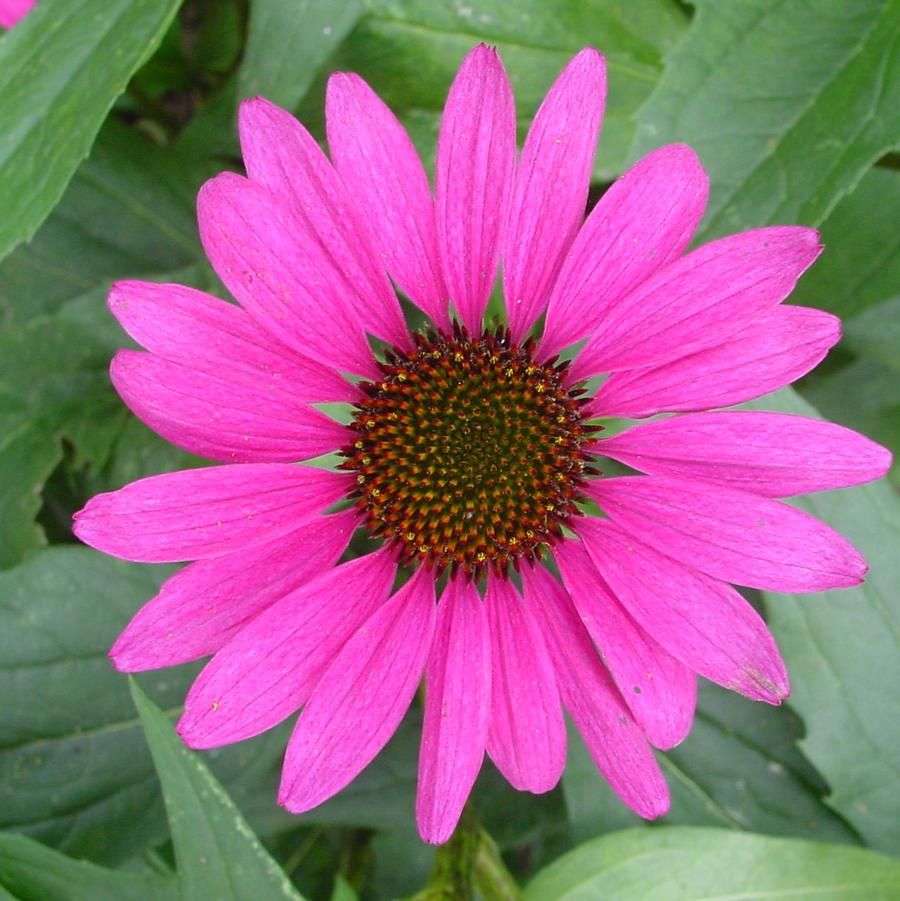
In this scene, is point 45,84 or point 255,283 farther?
point 45,84

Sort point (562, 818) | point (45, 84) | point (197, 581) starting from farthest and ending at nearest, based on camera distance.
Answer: point (562, 818) < point (45, 84) < point (197, 581)

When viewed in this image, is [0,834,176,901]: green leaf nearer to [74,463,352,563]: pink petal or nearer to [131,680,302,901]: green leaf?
[131,680,302,901]: green leaf

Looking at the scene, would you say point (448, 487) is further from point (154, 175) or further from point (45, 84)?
point (154, 175)

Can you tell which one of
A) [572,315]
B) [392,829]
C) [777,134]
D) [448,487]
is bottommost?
[392,829]

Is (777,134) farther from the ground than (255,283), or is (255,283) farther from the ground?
(777,134)

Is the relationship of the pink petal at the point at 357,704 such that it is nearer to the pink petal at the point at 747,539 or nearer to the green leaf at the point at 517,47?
the pink petal at the point at 747,539

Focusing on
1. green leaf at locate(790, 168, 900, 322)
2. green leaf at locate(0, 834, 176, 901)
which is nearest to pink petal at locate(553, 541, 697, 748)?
green leaf at locate(0, 834, 176, 901)

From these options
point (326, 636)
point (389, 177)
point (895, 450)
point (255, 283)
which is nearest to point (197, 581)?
point (326, 636)
